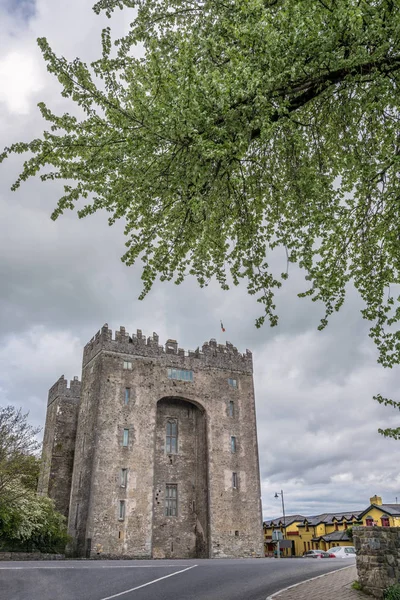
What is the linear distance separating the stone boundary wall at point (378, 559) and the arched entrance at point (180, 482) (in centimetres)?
2541

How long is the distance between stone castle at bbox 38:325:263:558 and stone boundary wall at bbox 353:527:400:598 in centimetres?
2351

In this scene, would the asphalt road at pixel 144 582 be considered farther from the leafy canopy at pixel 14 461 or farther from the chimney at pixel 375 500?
the chimney at pixel 375 500

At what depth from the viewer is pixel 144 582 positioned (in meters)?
12.6

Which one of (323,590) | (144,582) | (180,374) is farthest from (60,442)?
(323,590)

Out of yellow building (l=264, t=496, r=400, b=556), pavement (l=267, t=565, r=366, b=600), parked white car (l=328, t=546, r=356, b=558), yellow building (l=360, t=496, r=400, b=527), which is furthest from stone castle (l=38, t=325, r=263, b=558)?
pavement (l=267, t=565, r=366, b=600)

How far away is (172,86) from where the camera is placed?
25.2 ft

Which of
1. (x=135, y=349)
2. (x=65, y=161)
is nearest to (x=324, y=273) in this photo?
(x=65, y=161)

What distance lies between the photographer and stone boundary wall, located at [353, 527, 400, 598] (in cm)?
1140

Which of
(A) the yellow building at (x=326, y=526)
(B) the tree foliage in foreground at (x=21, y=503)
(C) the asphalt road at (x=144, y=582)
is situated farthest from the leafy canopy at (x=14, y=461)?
(A) the yellow building at (x=326, y=526)

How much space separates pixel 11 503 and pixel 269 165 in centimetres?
2528

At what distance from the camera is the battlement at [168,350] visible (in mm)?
37344

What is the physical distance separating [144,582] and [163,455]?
24951 mm

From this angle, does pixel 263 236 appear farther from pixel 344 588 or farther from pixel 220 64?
pixel 344 588

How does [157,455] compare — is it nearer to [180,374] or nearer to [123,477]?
[123,477]
